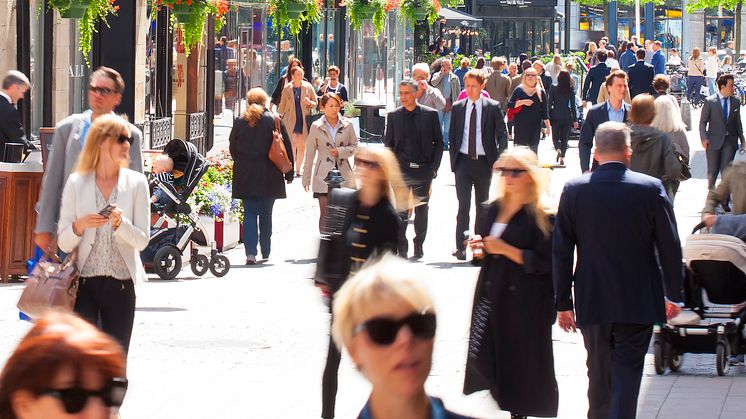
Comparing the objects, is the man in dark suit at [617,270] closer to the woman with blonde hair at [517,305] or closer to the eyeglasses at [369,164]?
the woman with blonde hair at [517,305]

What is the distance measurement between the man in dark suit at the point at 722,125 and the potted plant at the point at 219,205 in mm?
6056

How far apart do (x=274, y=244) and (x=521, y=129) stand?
5666 millimetres

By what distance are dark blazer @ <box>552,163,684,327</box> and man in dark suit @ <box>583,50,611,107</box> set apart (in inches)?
785

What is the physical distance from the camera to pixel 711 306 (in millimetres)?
9641

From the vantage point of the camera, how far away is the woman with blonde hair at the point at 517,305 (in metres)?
7.24

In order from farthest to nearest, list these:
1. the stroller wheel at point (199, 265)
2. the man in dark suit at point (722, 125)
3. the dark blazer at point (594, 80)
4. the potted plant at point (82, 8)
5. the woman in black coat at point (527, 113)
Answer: the dark blazer at point (594, 80), the woman in black coat at point (527, 113), the man in dark suit at point (722, 125), the potted plant at point (82, 8), the stroller wheel at point (199, 265)

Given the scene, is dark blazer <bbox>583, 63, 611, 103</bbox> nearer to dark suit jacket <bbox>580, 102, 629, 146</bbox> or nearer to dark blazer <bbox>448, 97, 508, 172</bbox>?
dark blazer <bbox>448, 97, 508, 172</bbox>

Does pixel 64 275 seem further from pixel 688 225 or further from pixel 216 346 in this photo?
pixel 688 225

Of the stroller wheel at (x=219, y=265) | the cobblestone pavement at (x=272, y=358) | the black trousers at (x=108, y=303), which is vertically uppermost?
the black trousers at (x=108, y=303)

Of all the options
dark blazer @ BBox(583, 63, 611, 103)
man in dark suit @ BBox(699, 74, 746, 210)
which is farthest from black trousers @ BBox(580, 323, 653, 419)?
dark blazer @ BBox(583, 63, 611, 103)

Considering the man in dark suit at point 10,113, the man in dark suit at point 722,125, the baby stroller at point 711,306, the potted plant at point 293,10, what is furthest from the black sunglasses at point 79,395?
the potted plant at point 293,10

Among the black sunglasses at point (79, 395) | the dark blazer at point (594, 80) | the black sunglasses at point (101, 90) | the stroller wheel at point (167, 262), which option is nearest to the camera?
the black sunglasses at point (79, 395)

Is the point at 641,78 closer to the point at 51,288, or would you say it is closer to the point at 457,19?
the point at 457,19

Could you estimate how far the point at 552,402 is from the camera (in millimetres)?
7219
